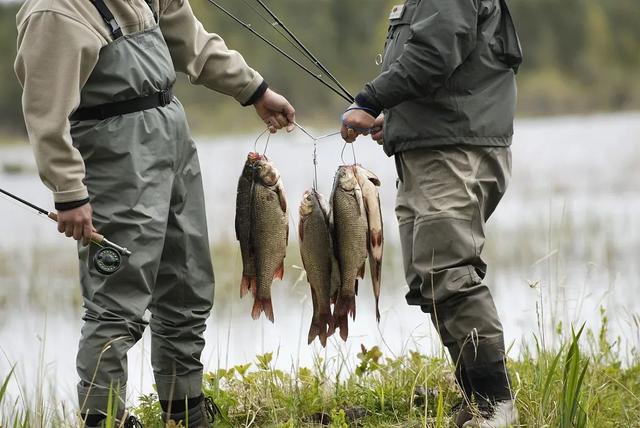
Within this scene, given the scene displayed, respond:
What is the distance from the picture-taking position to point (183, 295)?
13.1 ft

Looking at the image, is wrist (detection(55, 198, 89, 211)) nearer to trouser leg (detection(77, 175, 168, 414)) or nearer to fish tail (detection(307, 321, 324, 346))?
trouser leg (detection(77, 175, 168, 414))

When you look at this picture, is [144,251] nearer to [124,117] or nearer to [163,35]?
[124,117]

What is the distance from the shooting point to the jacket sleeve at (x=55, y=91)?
3414 millimetres

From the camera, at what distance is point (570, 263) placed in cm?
977

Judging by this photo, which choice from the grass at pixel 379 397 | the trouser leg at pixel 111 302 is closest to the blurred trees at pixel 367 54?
the grass at pixel 379 397

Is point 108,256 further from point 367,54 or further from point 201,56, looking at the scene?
point 367,54

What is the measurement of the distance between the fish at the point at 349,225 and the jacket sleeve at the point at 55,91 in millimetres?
1018

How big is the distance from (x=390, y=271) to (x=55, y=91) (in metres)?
6.71

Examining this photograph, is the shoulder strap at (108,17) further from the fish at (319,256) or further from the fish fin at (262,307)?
the fish fin at (262,307)

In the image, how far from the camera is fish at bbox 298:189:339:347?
13.0 feet

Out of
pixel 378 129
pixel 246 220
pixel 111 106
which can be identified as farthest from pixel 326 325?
pixel 111 106

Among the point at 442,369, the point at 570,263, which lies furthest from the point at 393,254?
the point at 442,369

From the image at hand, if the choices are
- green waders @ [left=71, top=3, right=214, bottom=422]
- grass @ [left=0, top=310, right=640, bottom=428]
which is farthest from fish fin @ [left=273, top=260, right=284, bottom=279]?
grass @ [left=0, top=310, right=640, bottom=428]

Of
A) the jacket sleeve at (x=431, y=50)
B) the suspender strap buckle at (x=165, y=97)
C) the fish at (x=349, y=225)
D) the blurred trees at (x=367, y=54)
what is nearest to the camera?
the jacket sleeve at (x=431, y=50)
